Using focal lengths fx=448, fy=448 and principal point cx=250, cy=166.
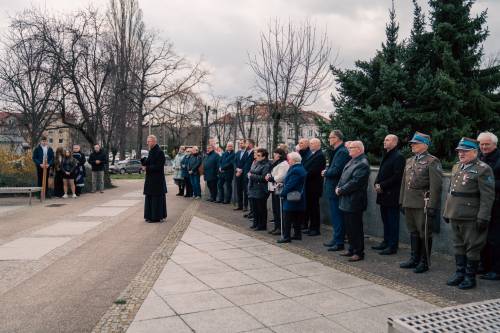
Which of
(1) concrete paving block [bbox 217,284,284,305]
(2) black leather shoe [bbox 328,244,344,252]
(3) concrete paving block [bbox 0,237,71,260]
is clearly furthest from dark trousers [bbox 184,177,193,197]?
(1) concrete paving block [bbox 217,284,284,305]

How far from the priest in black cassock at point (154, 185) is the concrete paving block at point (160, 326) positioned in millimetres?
6477

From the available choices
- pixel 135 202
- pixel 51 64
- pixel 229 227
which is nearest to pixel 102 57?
pixel 51 64

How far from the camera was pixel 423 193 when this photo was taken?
6.58 meters

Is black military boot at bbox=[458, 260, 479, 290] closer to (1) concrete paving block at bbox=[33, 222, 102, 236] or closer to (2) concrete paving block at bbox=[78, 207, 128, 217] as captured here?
(1) concrete paving block at bbox=[33, 222, 102, 236]

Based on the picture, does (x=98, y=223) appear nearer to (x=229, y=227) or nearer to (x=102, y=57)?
(x=229, y=227)

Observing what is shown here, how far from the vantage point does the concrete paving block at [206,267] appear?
6.33 m

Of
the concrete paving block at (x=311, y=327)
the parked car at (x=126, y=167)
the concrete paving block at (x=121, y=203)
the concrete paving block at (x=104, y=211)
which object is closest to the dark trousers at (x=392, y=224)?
the concrete paving block at (x=311, y=327)

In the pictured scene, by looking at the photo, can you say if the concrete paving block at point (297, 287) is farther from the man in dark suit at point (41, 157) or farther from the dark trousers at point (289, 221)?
the man in dark suit at point (41, 157)

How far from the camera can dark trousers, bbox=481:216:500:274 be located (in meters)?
5.99

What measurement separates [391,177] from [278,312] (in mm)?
3705

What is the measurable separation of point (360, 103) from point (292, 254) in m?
7.85

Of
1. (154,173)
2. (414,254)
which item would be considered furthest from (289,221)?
(154,173)

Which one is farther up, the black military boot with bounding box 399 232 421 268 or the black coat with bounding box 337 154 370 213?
the black coat with bounding box 337 154 370 213

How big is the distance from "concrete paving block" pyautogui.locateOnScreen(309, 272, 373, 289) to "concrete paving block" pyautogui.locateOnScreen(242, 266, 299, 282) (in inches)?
14.1
